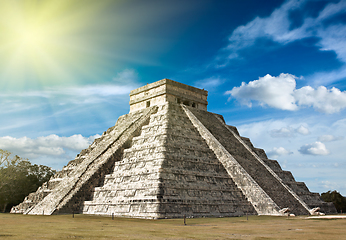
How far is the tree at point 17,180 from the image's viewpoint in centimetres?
2813

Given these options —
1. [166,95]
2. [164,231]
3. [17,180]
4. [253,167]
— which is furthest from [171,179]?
[17,180]

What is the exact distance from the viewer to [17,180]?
29.2m

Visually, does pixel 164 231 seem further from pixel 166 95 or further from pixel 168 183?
pixel 166 95

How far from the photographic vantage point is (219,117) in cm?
2855

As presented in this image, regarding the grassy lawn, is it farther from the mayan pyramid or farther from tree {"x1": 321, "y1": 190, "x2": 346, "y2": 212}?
tree {"x1": 321, "y1": 190, "x2": 346, "y2": 212}

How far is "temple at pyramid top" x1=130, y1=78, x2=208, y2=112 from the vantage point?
1000 inches

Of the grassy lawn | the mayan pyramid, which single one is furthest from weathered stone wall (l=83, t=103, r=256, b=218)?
the grassy lawn

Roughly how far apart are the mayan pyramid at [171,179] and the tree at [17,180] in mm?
7647

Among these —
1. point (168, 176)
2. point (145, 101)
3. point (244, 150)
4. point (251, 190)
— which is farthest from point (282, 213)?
point (145, 101)

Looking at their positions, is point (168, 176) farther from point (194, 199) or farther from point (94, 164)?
point (94, 164)

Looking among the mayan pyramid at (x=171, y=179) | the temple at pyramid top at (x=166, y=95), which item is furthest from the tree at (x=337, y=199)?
the temple at pyramid top at (x=166, y=95)

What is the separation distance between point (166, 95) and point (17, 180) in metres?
16.7

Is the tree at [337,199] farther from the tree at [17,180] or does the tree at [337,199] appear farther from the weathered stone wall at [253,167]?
the tree at [17,180]

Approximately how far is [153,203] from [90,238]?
698 centimetres
